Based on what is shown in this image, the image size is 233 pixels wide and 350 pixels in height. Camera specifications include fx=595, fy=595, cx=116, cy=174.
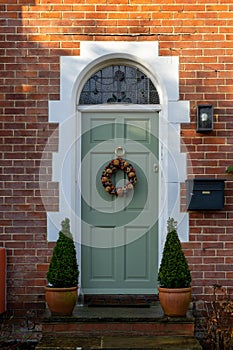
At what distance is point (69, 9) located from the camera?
21.4 ft

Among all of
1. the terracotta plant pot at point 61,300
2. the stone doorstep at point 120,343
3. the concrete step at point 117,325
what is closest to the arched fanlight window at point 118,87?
the terracotta plant pot at point 61,300

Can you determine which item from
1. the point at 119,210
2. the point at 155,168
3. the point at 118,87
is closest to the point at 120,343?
the point at 119,210

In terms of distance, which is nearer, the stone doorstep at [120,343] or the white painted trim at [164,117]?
the stone doorstep at [120,343]

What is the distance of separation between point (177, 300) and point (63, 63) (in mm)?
2798

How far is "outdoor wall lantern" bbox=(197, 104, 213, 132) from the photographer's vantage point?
6.40 meters

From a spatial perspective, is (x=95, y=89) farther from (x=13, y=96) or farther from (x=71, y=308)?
(x=71, y=308)

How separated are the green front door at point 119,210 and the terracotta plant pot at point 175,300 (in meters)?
0.83

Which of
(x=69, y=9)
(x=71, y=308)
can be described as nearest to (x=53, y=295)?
(x=71, y=308)

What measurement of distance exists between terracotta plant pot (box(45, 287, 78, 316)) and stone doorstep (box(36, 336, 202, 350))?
0.87 ft

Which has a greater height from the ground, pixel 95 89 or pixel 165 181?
pixel 95 89

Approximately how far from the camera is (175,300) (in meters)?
5.75

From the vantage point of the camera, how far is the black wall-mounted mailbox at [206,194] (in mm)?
6340

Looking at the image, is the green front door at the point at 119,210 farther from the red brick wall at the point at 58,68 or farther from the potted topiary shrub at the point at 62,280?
the potted topiary shrub at the point at 62,280

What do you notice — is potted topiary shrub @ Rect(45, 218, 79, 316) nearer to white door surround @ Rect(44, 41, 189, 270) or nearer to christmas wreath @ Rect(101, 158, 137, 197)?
white door surround @ Rect(44, 41, 189, 270)
